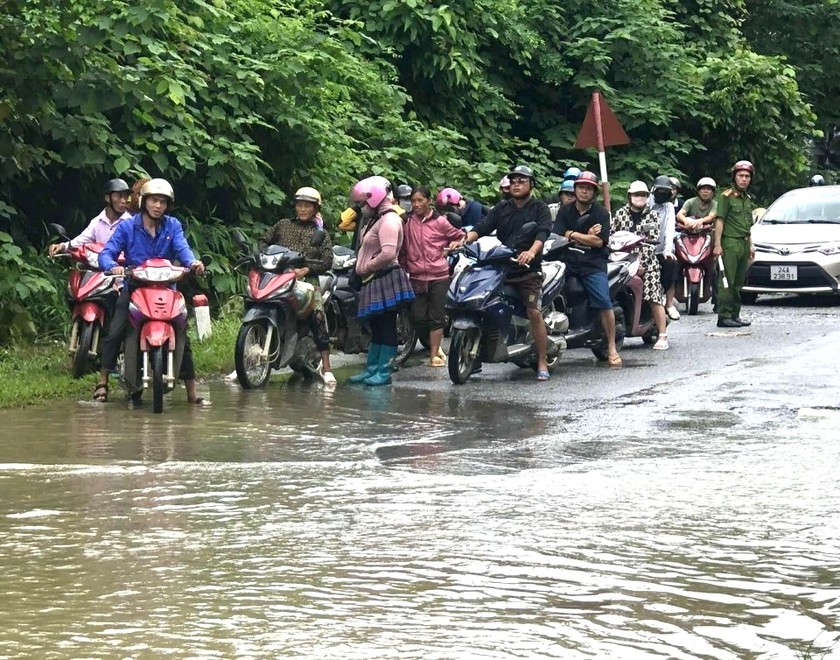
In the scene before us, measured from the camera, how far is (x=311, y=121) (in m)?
18.9

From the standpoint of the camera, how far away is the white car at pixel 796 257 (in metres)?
22.0

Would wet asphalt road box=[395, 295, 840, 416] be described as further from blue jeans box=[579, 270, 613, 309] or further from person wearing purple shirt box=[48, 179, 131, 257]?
person wearing purple shirt box=[48, 179, 131, 257]

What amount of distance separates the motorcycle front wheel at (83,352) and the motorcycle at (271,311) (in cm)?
119

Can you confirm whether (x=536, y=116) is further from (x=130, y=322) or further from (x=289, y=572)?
(x=289, y=572)

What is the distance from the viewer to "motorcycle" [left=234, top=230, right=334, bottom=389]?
1327 centimetres

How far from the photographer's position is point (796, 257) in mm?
22078

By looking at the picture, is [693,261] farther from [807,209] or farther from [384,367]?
[384,367]

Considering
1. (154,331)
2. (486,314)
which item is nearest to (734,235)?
(486,314)

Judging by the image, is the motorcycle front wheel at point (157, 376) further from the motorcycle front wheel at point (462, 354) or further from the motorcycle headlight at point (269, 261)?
the motorcycle front wheel at point (462, 354)

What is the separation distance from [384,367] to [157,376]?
269 cm

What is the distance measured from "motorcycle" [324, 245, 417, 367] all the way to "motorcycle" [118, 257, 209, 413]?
10.5 ft

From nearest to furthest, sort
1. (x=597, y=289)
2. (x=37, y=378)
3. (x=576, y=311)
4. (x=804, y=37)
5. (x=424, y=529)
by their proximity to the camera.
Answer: (x=424, y=529)
(x=37, y=378)
(x=597, y=289)
(x=576, y=311)
(x=804, y=37)

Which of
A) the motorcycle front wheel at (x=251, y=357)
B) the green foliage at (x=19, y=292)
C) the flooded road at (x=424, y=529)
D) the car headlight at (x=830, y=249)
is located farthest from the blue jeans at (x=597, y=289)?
the car headlight at (x=830, y=249)

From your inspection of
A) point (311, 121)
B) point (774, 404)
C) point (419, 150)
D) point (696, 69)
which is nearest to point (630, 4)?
point (696, 69)
